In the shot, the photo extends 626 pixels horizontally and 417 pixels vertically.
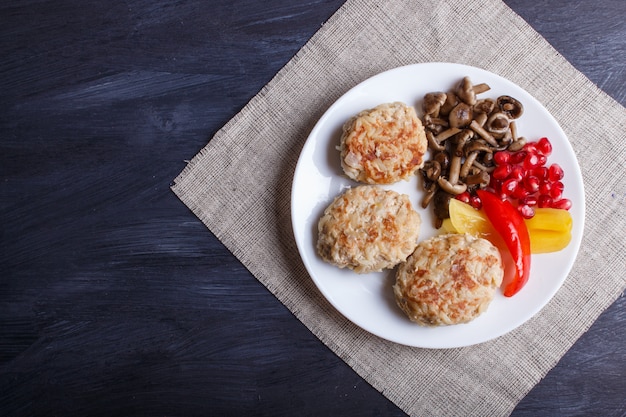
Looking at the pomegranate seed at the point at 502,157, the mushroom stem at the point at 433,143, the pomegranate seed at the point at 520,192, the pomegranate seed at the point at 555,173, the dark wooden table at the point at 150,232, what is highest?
the pomegranate seed at the point at 555,173

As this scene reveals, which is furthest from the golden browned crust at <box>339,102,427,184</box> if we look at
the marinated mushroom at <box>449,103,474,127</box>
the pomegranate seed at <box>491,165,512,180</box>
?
the pomegranate seed at <box>491,165,512,180</box>

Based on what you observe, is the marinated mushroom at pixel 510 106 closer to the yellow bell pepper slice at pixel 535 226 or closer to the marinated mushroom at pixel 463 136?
the marinated mushroom at pixel 463 136

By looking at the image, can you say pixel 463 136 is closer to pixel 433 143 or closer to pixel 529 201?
A: pixel 433 143

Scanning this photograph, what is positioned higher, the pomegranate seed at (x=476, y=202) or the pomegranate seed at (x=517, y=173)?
the pomegranate seed at (x=517, y=173)

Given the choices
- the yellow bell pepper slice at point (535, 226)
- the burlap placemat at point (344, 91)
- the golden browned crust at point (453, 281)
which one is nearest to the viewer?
the golden browned crust at point (453, 281)

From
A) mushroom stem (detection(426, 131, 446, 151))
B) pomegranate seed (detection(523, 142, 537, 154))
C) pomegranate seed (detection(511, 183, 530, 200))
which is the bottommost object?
pomegranate seed (detection(511, 183, 530, 200))

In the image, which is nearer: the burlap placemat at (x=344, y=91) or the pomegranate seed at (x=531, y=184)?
the pomegranate seed at (x=531, y=184)

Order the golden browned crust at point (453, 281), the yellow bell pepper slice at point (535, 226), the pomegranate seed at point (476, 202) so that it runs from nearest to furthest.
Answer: the golden browned crust at point (453, 281), the yellow bell pepper slice at point (535, 226), the pomegranate seed at point (476, 202)

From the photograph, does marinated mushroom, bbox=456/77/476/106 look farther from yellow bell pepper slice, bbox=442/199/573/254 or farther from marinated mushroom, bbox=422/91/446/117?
yellow bell pepper slice, bbox=442/199/573/254

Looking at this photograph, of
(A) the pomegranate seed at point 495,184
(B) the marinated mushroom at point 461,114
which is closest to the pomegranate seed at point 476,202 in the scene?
(A) the pomegranate seed at point 495,184
